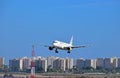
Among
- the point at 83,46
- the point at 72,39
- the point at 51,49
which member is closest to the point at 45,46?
the point at 51,49

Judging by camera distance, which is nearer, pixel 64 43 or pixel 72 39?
pixel 64 43

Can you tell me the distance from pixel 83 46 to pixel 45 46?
955 centimetres

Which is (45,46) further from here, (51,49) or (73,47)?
(73,47)

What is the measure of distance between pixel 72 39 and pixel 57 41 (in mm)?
17152

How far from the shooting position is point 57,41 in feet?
314

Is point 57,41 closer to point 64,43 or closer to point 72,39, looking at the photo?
point 64,43

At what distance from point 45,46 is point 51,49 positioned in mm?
3306

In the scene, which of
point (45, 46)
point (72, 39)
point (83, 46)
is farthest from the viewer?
point (72, 39)

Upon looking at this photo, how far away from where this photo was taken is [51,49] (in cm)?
9100

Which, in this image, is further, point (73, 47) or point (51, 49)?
point (73, 47)

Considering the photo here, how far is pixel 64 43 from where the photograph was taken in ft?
316

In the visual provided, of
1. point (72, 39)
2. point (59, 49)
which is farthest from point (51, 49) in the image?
point (72, 39)

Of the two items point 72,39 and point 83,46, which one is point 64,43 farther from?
point 72,39

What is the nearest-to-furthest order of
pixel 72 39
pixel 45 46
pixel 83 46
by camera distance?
pixel 45 46 → pixel 83 46 → pixel 72 39
